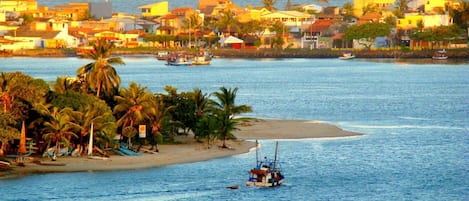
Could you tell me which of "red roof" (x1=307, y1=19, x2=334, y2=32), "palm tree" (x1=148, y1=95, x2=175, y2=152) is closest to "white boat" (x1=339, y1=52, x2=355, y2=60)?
"red roof" (x1=307, y1=19, x2=334, y2=32)

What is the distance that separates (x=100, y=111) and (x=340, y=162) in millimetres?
9540

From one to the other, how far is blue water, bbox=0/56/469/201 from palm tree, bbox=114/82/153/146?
308 cm

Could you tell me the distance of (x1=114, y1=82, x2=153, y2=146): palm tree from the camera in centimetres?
5222

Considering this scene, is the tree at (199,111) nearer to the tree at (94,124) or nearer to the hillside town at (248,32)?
the tree at (94,124)

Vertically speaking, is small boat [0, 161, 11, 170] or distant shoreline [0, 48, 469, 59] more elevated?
small boat [0, 161, 11, 170]

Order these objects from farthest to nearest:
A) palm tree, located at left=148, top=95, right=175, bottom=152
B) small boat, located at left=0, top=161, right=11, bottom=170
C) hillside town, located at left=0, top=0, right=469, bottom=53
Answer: hillside town, located at left=0, top=0, right=469, bottom=53
palm tree, located at left=148, top=95, right=175, bottom=152
small boat, located at left=0, top=161, right=11, bottom=170

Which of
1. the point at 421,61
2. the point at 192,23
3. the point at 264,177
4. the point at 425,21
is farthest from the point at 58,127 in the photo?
the point at 192,23

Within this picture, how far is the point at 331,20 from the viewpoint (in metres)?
189

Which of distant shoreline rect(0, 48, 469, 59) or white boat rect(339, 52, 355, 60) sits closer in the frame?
white boat rect(339, 52, 355, 60)

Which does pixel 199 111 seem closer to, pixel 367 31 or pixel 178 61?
pixel 178 61

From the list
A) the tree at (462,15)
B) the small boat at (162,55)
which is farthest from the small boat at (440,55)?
the small boat at (162,55)

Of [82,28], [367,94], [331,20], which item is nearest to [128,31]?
[82,28]

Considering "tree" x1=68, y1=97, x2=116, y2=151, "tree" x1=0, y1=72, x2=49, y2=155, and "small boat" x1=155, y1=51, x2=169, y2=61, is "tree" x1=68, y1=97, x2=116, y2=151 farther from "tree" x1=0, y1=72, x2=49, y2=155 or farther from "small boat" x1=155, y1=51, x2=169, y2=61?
"small boat" x1=155, y1=51, x2=169, y2=61

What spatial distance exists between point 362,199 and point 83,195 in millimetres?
9170
